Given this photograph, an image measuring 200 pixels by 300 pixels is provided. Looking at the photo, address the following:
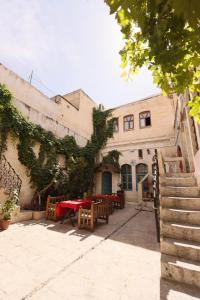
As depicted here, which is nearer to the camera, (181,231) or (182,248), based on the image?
(182,248)

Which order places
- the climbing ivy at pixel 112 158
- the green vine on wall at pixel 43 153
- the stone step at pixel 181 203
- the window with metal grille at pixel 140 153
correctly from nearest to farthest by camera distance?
the stone step at pixel 181 203 → the green vine on wall at pixel 43 153 → the window with metal grille at pixel 140 153 → the climbing ivy at pixel 112 158

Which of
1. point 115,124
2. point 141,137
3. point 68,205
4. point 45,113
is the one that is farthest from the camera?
point 115,124

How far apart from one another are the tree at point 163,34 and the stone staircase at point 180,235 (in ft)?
8.51

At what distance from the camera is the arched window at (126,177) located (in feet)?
42.6

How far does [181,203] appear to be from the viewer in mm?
3857

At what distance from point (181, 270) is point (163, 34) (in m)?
3.37

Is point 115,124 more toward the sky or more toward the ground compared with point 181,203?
more toward the sky

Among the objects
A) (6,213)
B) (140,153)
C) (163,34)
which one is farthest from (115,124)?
(163,34)

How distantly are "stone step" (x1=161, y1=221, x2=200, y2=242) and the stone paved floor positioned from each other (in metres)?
0.72

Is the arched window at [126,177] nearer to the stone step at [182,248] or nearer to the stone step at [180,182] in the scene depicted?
the stone step at [180,182]

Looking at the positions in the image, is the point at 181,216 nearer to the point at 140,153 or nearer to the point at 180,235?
the point at 180,235

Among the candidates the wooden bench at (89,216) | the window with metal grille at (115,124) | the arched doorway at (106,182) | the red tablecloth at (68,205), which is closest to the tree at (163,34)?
the wooden bench at (89,216)

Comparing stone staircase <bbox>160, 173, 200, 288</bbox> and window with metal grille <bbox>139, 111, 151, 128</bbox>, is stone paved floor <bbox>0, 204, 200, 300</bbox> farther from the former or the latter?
window with metal grille <bbox>139, 111, 151, 128</bbox>

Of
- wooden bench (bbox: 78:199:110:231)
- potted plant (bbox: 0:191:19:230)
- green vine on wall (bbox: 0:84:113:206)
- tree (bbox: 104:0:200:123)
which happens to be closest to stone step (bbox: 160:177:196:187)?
wooden bench (bbox: 78:199:110:231)
